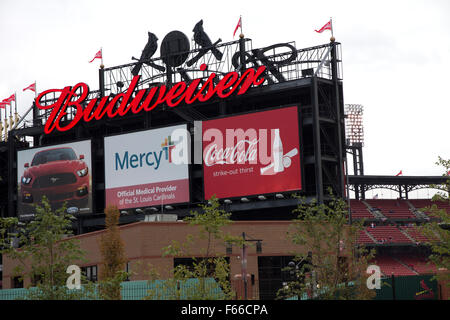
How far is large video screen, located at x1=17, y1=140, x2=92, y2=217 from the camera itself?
261ft

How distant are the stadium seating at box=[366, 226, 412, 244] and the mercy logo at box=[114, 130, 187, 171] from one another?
27873mm

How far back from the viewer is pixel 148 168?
75312 mm

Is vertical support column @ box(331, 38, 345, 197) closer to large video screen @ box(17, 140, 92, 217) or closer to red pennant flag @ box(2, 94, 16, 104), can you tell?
large video screen @ box(17, 140, 92, 217)

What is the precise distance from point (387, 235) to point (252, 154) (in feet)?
91.0

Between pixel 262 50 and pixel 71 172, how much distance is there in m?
22.3

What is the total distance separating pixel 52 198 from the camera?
80375 mm

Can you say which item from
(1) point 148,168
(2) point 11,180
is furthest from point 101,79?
(1) point 148,168

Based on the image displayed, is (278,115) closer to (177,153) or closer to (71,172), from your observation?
(177,153)

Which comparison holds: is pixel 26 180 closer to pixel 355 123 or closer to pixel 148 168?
pixel 148 168

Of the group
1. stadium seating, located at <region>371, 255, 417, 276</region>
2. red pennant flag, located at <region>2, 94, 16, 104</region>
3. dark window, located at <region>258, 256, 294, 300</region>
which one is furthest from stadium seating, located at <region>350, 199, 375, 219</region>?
red pennant flag, located at <region>2, 94, 16, 104</region>

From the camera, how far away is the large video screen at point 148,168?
7362 cm
